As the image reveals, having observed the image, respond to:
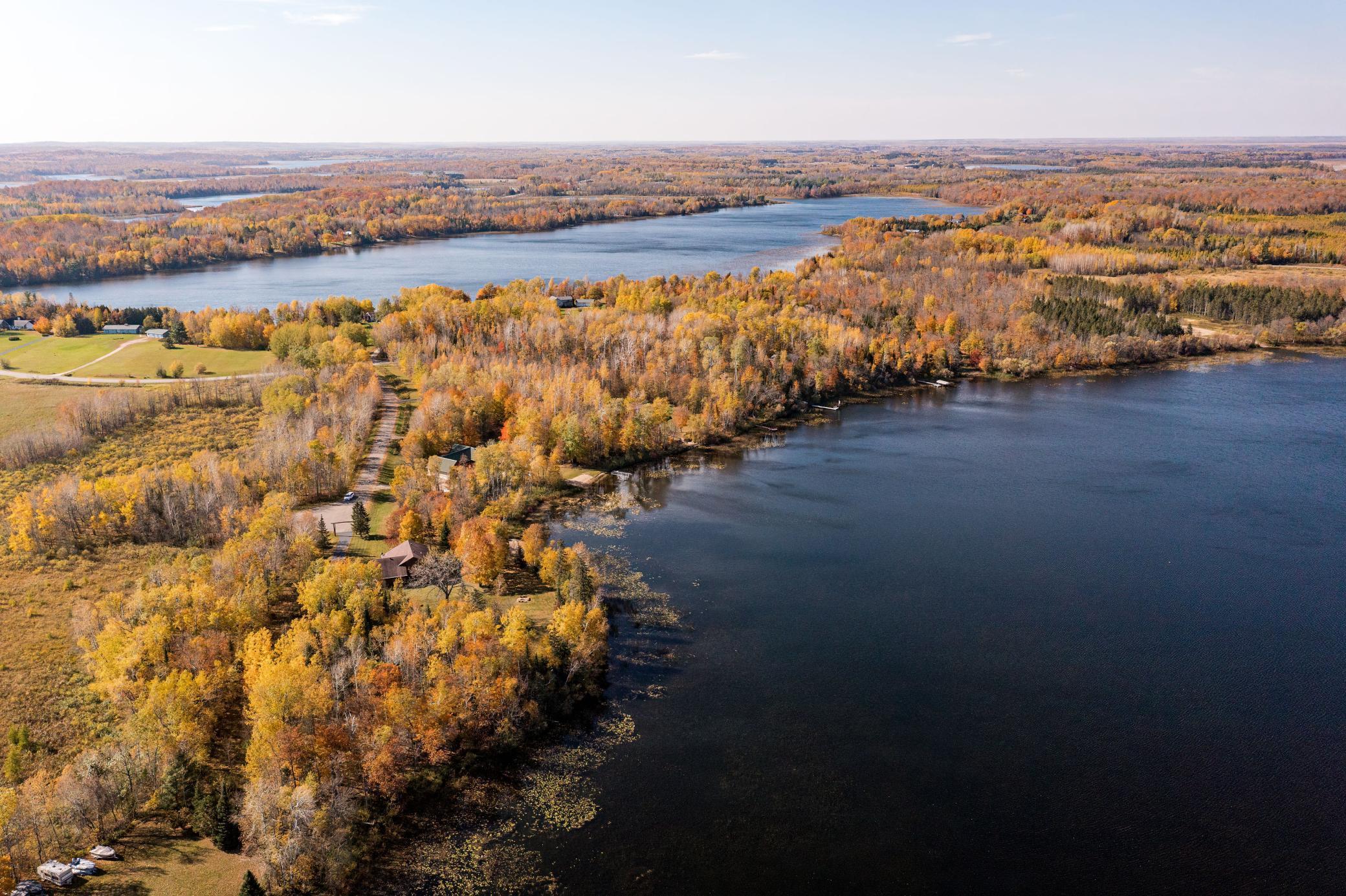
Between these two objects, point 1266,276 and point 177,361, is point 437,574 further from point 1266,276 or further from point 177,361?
point 1266,276

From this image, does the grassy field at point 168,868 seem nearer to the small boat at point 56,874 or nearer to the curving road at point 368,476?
the small boat at point 56,874

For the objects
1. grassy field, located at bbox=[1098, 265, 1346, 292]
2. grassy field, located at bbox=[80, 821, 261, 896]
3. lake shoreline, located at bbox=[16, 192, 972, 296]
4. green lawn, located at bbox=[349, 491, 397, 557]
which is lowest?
grassy field, located at bbox=[80, 821, 261, 896]

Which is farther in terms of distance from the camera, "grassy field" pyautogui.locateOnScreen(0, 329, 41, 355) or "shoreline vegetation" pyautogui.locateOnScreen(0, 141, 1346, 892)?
"grassy field" pyautogui.locateOnScreen(0, 329, 41, 355)

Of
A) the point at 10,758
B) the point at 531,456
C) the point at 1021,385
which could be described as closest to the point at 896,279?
the point at 1021,385

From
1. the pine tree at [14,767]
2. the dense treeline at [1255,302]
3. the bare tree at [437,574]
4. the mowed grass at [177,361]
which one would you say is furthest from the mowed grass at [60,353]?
the dense treeline at [1255,302]

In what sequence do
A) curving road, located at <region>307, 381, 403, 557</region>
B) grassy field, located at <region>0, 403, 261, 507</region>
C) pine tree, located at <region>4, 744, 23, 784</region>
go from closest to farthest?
pine tree, located at <region>4, 744, 23, 784</region> < curving road, located at <region>307, 381, 403, 557</region> < grassy field, located at <region>0, 403, 261, 507</region>

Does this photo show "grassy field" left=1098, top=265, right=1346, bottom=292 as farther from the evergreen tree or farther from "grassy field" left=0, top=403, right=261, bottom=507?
the evergreen tree

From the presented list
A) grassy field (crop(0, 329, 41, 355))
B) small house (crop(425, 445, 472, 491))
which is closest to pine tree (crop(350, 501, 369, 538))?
small house (crop(425, 445, 472, 491))
